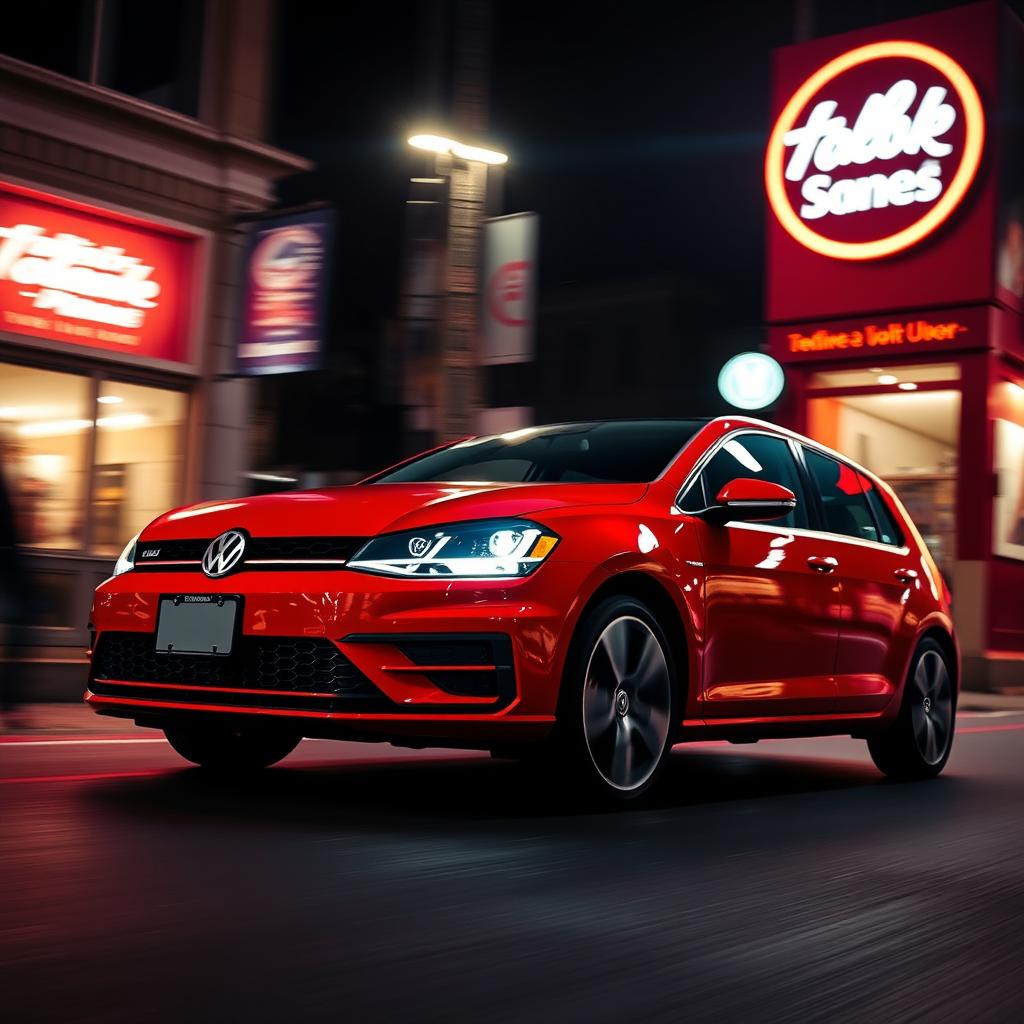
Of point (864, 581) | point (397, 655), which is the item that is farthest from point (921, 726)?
point (397, 655)

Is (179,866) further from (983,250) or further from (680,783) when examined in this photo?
(983,250)

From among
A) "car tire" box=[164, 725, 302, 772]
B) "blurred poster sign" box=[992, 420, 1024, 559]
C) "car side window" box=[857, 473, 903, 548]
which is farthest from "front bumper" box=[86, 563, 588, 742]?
"blurred poster sign" box=[992, 420, 1024, 559]

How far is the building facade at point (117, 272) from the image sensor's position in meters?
13.7

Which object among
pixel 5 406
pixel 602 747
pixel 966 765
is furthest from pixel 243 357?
pixel 602 747

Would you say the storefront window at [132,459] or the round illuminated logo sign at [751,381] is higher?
the round illuminated logo sign at [751,381]

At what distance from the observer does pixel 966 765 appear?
9547 mm

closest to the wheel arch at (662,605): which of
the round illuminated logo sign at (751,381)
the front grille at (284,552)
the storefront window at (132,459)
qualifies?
the front grille at (284,552)

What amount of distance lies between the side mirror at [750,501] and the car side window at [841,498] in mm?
1235

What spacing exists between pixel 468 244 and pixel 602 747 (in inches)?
292

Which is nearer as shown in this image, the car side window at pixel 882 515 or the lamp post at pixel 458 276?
the car side window at pixel 882 515

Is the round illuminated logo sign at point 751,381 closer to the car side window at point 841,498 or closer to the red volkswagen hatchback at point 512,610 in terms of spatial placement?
the car side window at point 841,498

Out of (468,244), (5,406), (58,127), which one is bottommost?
(5,406)

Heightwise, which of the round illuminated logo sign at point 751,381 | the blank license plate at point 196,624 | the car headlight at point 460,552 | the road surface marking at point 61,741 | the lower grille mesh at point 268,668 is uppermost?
the round illuminated logo sign at point 751,381

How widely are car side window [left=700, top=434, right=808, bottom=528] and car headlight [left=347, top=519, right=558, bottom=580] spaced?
1.32 metres
